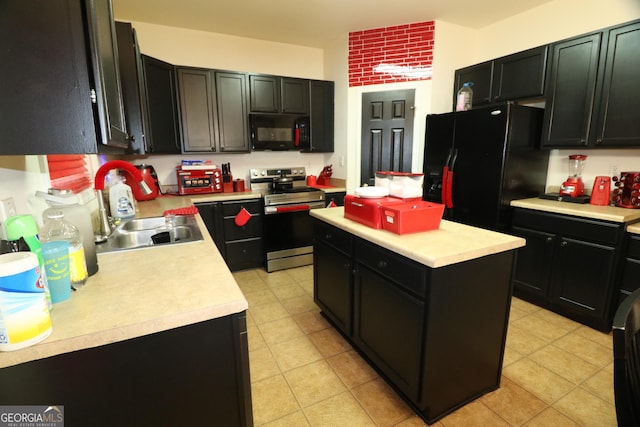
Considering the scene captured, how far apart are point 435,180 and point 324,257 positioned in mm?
1751

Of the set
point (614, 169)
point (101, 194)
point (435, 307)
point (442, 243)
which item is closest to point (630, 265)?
point (614, 169)

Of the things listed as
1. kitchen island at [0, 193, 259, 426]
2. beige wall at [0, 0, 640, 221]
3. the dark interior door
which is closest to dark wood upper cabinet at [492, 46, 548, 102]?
beige wall at [0, 0, 640, 221]

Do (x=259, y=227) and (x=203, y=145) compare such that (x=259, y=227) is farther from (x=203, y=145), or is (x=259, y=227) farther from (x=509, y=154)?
(x=509, y=154)

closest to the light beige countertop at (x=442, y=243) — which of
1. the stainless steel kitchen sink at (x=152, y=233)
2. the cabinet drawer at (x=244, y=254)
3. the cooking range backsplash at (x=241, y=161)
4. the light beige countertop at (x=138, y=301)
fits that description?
the light beige countertop at (x=138, y=301)

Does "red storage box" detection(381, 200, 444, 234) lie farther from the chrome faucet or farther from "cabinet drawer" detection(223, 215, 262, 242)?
"cabinet drawer" detection(223, 215, 262, 242)

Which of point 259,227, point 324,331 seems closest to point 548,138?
point 324,331

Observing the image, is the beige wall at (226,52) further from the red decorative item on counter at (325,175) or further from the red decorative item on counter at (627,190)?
the red decorative item on counter at (627,190)

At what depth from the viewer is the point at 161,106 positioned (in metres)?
3.00

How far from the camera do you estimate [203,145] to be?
3.40m

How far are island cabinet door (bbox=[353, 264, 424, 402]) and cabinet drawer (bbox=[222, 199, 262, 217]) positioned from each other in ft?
6.19

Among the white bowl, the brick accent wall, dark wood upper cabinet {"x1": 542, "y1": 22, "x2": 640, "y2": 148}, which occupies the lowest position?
the white bowl

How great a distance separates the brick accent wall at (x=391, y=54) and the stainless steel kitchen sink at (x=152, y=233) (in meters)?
2.71

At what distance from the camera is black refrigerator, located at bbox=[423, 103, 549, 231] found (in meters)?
2.61

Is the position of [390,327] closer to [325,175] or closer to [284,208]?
[284,208]
